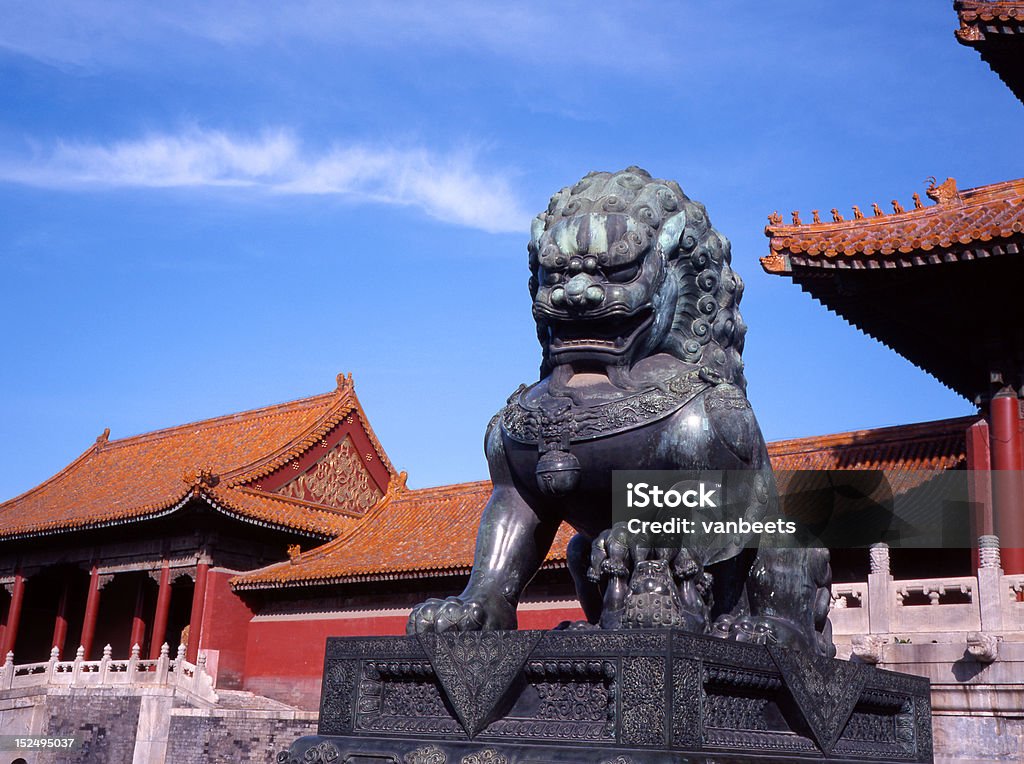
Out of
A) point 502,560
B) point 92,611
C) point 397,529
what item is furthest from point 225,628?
point 502,560

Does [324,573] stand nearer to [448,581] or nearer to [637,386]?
[448,581]

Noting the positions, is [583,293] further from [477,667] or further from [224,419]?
[224,419]

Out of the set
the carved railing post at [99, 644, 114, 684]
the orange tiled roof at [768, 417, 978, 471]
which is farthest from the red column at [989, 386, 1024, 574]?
the carved railing post at [99, 644, 114, 684]

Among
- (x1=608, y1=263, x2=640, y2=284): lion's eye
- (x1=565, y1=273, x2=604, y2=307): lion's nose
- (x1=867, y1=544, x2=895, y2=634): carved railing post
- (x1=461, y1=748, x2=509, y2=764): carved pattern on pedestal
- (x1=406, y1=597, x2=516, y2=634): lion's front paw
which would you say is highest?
(x1=867, y1=544, x2=895, y2=634): carved railing post

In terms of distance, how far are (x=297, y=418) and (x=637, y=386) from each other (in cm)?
2217

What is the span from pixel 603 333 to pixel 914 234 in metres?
8.52

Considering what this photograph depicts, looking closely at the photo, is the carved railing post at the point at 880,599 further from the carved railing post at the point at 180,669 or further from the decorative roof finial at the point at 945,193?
the carved railing post at the point at 180,669

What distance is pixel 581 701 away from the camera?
2.77m

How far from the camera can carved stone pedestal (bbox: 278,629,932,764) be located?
8.64 ft

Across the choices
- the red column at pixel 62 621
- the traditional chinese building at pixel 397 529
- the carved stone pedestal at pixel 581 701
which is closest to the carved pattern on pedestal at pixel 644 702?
the carved stone pedestal at pixel 581 701

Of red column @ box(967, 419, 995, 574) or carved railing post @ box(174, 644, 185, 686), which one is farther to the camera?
carved railing post @ box(174, 644, 185, 686)

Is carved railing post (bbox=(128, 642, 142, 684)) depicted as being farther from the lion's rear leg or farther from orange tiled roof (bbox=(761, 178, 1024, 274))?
the lion's rear leg

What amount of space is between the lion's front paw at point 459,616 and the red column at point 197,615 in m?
17.6

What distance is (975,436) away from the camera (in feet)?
37.6
